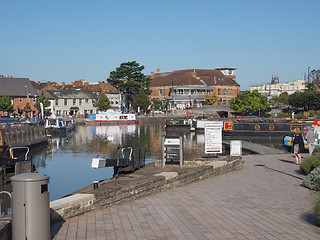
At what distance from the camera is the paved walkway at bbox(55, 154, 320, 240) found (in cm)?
837

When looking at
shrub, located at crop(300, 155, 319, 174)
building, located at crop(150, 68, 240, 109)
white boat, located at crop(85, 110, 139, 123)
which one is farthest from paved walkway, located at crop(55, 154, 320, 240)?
building, located at crop(150, 68, 240, 109)

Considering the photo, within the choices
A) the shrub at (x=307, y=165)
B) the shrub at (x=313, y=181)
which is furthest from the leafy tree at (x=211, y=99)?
the shrub at (x=313, y=181)

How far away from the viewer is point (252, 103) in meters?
90.6

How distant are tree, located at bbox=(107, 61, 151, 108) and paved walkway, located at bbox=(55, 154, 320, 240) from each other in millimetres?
97127

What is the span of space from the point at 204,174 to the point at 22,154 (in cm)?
2579

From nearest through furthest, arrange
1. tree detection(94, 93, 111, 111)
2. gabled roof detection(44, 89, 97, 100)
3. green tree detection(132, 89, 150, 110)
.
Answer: gabled roof detection(44, 89, 97, 100), tree detection(94, 93, 111, 111), green tree detection(132, 89, 150, 110)

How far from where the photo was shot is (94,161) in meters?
16.4

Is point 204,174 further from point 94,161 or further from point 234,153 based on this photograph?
point 234,153

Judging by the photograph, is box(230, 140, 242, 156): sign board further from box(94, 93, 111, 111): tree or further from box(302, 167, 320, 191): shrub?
box(94, 93, 111, 111): tree

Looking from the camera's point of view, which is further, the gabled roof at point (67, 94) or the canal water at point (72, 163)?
the gabled roof at point (67, 94)

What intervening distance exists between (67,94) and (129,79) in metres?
17.8

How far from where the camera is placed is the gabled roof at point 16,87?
286ft

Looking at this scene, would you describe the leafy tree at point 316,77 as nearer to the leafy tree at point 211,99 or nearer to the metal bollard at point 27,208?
the leafy tree at point 211,99

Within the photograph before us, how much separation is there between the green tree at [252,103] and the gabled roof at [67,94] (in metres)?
39.7
